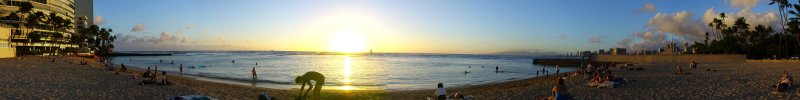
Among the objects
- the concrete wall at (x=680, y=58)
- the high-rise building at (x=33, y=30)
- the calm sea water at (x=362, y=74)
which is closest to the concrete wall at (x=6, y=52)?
the high-rise building at (x=33, y=30)

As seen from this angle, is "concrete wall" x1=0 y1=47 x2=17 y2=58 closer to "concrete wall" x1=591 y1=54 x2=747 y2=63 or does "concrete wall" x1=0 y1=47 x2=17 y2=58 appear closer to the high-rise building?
the high-rise building

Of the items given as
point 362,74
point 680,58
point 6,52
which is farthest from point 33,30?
point 680,58

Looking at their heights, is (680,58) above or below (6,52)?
below

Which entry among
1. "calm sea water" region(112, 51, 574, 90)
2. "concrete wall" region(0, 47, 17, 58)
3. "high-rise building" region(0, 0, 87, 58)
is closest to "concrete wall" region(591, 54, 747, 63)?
"calm sea water" region(112, 51, 574, 90)

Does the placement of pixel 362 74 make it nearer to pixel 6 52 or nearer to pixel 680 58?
pixel 680 58

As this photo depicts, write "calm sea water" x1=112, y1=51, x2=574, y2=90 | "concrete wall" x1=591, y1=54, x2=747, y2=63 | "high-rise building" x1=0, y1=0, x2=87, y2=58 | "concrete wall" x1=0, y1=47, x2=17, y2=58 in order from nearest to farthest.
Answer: "calm sea water" x1=112, y1=51, x2=574, y2=90, "concrete wall" x1=591, y1=54, x2=747, y2=63, "concrete wall" x1=0, y1=47, x2=17, y2=58, "high-rise building" x1=0, y1=0, x2=87, y2=58

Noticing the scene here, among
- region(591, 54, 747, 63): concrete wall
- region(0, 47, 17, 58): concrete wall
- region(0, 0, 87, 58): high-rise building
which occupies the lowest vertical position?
region(591, 54, 747, 63): concrete wall

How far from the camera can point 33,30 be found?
112188 mm

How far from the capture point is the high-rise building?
84188mm

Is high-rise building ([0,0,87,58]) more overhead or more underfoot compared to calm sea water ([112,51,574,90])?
more overhead

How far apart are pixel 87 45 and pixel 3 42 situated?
8204 cm

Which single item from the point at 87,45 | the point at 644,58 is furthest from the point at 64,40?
the point at 644,58

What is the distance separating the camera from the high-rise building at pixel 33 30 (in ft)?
276

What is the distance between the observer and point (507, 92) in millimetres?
22859
